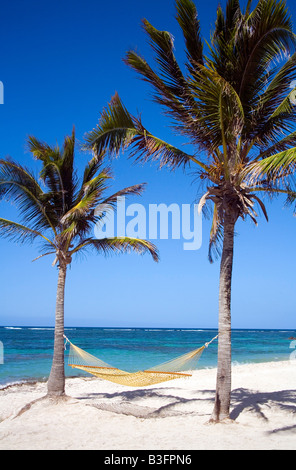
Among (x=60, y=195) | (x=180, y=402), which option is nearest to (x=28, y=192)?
(x=60, y=195)

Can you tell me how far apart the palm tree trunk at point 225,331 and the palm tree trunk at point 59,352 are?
2.73 meters

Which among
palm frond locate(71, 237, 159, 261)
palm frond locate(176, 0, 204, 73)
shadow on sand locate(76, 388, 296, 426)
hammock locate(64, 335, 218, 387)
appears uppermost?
palm frond locate(176, 0, 204, 73)

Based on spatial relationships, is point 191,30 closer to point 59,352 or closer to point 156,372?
point 156,372

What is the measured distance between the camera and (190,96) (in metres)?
5.47

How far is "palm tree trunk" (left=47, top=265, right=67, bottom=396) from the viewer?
649 cm

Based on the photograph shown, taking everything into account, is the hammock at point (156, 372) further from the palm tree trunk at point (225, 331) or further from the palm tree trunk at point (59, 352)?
the palm tree trunk at point (225, 331)

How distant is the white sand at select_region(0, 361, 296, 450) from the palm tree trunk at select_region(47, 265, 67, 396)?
264 millimetres

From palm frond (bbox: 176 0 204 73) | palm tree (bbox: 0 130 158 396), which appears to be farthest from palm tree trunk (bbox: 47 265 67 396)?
palm frond (bbox: 176 0 204 73)

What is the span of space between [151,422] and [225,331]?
5.12ft

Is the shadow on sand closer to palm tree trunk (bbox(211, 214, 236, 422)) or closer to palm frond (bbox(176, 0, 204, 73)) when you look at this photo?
palm tree trunk (bbox(211, 214, 236, 422))

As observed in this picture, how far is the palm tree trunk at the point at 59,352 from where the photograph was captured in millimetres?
6492

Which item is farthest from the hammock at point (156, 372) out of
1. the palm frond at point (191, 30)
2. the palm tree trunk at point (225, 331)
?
the palm frond at point (191, 30)

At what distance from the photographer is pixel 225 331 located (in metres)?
4.98

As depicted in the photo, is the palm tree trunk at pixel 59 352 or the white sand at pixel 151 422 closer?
the white sand at pixel 151 422
